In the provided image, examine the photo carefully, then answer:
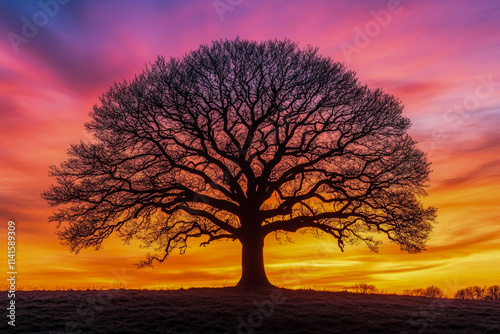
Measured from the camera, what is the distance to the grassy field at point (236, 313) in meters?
19.4

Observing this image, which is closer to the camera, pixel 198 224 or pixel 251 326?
pixel 251 326

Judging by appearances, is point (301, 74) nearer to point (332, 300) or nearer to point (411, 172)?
point (411, 172)

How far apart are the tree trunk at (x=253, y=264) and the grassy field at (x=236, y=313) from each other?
2069 mm

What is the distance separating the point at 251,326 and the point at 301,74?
15278 millimetres

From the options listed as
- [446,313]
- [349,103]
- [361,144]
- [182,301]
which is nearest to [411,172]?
[361,144]

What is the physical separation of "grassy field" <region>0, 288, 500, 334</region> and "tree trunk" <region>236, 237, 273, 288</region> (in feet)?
6.79

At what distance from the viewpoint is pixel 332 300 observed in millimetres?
24953

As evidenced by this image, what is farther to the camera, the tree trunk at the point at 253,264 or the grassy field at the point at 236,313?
the tree trunk at the point at 253,264

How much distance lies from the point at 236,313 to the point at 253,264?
7.99 metres

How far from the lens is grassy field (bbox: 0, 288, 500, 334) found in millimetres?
19375

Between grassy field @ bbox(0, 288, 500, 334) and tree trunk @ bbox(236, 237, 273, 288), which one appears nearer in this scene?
grassy field @ bbox(0, 288, 500, 334)

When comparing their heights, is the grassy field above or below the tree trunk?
below

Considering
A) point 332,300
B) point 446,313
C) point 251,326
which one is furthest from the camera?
point 332,300

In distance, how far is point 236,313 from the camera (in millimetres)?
20906
